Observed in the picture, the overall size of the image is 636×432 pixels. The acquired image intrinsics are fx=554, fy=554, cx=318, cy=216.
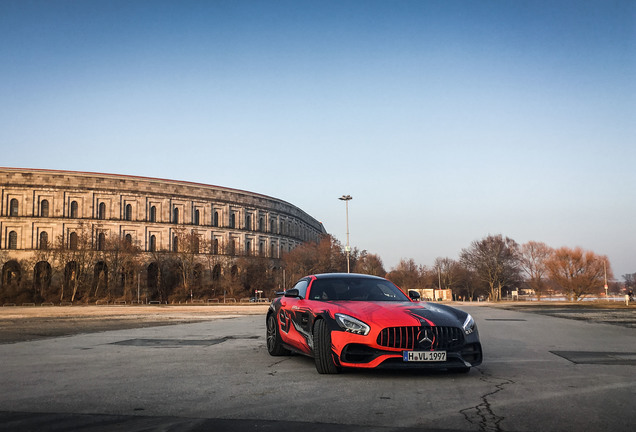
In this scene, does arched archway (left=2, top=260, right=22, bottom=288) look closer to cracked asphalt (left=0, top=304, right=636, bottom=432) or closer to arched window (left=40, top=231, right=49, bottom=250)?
arched window (left=40, top=231, right=49, bottom=250)

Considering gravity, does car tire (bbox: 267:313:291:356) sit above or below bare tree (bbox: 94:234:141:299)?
below

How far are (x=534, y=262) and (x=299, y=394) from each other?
96.5 meters

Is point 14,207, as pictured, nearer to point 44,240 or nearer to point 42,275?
point 44,240

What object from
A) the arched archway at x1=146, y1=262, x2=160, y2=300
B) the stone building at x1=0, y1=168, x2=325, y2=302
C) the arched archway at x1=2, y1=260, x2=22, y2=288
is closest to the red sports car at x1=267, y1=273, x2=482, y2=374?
the arched archway at x1=146, y1=262, x2=160, y2=300

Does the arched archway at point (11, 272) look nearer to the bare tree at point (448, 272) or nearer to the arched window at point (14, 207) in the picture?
the arched window at point (14, 207)

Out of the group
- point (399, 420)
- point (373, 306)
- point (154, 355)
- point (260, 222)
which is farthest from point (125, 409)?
point (260, 222)

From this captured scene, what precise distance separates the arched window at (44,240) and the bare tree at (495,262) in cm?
6917

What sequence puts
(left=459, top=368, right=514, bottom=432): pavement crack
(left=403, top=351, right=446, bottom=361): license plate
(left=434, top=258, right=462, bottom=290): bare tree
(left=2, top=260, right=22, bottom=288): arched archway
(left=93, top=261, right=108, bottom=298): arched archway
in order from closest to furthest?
1. (left=459, top=368, right=514, bottom=432): pavement crack
2. (left=403, top=351, right=446, bottom=361): license plate
3. (left=93, top=261, right=108, bottom=298): arched archway
4. (left=2, top=260, right=22, bottom=288): arched archway
5. (left=434, top=258, right=462, bottom=290): bare tree

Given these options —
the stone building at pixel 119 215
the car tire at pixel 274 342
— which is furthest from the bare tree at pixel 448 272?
the car tire at pixel 274 342

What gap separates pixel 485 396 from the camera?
238 inches

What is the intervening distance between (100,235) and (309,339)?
282ft

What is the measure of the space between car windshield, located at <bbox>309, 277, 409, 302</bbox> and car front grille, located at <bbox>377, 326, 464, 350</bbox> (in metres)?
1.64

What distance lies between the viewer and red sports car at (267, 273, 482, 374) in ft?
23.1

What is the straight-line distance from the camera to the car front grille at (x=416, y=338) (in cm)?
705
